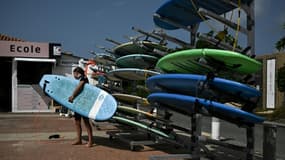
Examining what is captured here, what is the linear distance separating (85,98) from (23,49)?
14457mm

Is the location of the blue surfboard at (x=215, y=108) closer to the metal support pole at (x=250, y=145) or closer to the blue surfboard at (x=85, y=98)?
the metal support pole at (x=250, y=145)

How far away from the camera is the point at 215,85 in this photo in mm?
5340

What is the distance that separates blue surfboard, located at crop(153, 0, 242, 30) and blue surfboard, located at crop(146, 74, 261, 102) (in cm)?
155

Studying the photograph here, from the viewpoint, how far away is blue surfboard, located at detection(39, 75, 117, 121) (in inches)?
307

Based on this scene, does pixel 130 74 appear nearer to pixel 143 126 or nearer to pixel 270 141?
pixel 143 126

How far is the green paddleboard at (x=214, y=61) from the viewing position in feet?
16.9

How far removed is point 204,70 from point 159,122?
2.08 metres

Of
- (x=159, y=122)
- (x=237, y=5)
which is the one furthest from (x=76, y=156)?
(x=237, y=5)

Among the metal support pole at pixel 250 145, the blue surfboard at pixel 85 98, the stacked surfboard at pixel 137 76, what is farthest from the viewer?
the stacked surfboard at pixel 137 76

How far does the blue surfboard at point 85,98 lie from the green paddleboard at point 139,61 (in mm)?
1223

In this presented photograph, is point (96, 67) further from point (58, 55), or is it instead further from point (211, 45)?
point (211, 45)

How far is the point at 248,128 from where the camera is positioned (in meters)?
5.46

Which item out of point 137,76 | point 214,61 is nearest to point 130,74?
point 137,76

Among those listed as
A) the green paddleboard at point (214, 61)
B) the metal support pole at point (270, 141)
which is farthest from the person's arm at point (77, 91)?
the metal support pole at point (270, 141)
